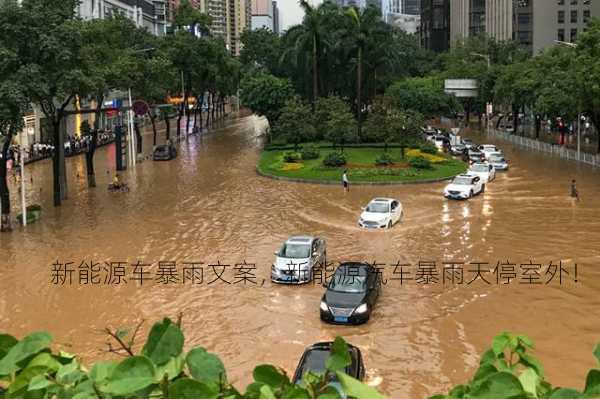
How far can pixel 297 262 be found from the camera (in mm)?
21734

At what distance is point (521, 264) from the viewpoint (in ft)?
76.8

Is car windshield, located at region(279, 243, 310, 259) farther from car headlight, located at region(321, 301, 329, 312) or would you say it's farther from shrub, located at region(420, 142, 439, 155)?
shrub, located at region(420, 142, 439, 155)

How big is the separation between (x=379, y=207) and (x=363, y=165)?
56.8 ft

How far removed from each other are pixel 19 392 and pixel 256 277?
19715mm

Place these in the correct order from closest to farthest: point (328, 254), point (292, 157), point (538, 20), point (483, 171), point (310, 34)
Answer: point (328, 254) < point (483, 171) < point (292, 157) < point (310, 34) < point (538, 20)

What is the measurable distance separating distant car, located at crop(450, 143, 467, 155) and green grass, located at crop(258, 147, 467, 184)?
22.3 feet

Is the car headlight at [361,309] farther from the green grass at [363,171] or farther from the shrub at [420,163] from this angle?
the shrub at [420,163]

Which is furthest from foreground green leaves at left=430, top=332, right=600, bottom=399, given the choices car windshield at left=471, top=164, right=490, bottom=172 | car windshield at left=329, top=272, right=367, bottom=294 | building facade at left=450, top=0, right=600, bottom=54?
building facade at left=450, top=0, right=600, bottom=54

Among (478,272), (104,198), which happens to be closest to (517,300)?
(478,272)

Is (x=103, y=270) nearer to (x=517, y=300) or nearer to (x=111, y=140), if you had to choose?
(x=517, y=300)

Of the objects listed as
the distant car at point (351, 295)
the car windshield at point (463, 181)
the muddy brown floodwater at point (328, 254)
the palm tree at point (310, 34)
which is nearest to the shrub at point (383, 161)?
the muddy brown floodwater at point (328, 254)

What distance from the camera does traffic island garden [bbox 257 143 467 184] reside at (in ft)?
143

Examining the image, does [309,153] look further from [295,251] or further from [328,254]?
[295,251]

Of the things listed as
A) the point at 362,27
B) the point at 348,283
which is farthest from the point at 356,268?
the point at 362,27
